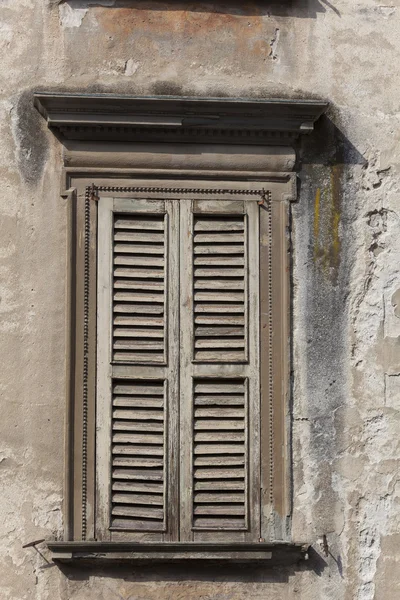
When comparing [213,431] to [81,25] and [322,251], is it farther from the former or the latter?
[81,25]

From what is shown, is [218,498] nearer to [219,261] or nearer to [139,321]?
[139,321]

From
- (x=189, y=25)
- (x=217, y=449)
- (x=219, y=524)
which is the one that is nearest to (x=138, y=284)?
(x=217, y=449)

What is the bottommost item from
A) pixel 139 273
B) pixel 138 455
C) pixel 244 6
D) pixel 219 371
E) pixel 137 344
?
pixel 138 455

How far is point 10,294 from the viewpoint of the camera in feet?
18.4

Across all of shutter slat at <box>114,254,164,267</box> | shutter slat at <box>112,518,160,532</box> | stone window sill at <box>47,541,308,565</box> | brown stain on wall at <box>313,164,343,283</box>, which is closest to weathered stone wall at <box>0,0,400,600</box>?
brown stain on wall at <box>313,164,343,283</box>

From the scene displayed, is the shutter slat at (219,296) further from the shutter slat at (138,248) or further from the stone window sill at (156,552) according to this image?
the stone window sill at (156,552)

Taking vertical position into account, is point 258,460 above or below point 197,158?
below

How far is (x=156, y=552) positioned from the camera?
5.39 m

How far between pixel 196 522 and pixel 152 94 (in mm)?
2513

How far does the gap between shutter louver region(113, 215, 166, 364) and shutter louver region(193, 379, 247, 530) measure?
372mm

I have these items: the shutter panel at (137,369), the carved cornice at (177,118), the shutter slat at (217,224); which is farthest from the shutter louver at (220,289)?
the carved cornice at (177,118)

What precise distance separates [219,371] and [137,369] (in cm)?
47

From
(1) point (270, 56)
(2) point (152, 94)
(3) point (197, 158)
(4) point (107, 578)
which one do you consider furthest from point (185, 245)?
(4) point (107, 578)

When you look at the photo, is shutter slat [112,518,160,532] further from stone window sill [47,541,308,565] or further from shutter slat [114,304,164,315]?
shutter slat [114,304,164,315]
